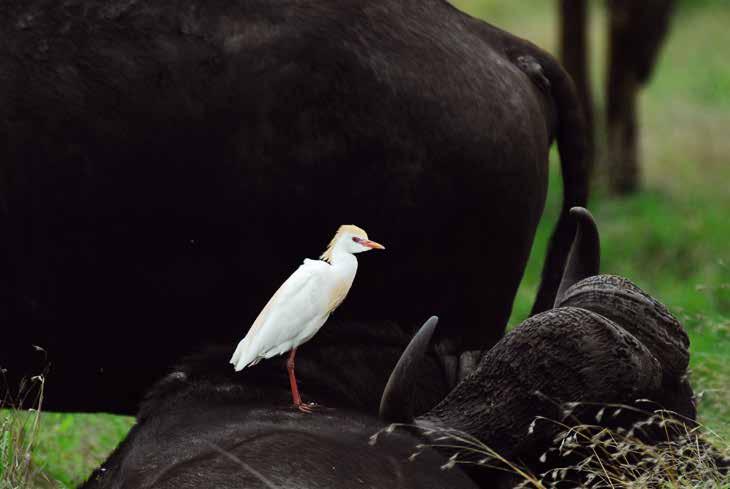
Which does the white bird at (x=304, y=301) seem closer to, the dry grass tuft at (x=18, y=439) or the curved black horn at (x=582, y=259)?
the dry grass tuft at (x=18, y=439)

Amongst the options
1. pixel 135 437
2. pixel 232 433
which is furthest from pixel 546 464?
pixel 135 437

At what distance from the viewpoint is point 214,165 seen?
3918mm

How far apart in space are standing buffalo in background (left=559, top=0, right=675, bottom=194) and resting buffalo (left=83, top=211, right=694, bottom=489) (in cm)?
693

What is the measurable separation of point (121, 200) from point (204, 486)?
0.93 m

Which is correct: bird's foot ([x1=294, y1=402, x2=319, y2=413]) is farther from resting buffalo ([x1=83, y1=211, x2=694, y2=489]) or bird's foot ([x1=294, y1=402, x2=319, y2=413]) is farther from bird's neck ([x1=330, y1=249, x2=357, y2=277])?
bird's neck ([x1=330, y1=249, x2=357, y2=277])

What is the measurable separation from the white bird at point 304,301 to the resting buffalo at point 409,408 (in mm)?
219

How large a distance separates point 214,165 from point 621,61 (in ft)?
24.9

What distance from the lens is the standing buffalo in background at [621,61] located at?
10.8 m

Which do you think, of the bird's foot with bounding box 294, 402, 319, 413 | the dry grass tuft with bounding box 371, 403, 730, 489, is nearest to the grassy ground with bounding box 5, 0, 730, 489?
the dry grass tuft with bounding box 371, 403, 730, 489

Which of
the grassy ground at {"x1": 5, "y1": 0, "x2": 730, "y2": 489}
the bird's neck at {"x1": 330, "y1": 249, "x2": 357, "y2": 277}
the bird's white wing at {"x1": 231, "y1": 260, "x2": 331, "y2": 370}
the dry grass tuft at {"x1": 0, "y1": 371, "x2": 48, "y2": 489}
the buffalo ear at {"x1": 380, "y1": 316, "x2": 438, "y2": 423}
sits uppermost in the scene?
the bird's neck at {"x1": 330, "y1": 249, "x2": 357, "y2": 277}

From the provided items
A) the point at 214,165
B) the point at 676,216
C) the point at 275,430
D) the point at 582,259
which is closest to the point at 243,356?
the point at 275,430

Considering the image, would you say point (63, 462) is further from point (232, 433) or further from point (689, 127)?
point (689, 127)

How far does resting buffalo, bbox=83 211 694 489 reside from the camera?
135 inches

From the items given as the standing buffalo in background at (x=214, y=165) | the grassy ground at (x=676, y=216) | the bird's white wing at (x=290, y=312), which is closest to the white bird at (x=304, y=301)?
the bird's white wing at (x=290, y=312)
